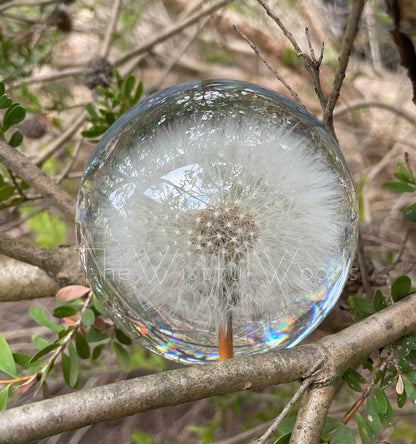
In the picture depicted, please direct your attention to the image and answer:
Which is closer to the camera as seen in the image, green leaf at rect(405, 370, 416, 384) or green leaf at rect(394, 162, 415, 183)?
green leaf at rect(405, 370, 416, 384)

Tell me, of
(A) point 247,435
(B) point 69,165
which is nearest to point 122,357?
(A) point 247,435

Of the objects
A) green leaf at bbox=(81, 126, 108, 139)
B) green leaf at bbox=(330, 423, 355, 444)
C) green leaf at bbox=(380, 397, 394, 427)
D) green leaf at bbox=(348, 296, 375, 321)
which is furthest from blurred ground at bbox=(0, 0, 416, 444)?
green leaf at bbox=(81, 126, 108, 139)

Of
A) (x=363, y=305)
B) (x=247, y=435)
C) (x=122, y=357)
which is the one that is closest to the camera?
(x=363, y=305)

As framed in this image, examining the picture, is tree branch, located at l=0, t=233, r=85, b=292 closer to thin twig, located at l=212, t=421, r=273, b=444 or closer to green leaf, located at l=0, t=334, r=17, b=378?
green leaf, located at l=0, t=334, r=17, b=378

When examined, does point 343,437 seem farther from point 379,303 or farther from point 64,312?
point 64,312

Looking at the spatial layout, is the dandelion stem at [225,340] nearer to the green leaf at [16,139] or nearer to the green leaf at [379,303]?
the green leaf at [379,303]

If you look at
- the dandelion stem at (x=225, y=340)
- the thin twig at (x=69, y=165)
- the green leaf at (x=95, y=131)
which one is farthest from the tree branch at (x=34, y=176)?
the dandelion stem at (x=225, y=340)
